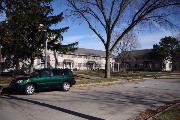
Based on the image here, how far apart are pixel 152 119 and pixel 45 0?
53.8ft

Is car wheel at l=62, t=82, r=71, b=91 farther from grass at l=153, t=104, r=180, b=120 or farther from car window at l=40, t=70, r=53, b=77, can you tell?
grass at l=153, t=104, r=180, b=120

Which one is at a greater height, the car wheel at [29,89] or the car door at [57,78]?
the car door at [57,78]

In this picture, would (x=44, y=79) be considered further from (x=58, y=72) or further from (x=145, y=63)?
(x=145, y=63)

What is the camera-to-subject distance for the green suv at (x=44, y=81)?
1923 cm

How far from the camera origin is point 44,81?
801 inches

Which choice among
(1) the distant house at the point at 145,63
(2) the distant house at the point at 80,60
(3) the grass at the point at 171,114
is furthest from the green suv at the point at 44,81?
(1) the distant house at the point at 145,63

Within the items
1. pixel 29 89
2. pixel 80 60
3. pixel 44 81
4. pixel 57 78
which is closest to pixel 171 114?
pixel 29 89

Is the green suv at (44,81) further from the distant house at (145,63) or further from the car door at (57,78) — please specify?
the distant house at (145,63)

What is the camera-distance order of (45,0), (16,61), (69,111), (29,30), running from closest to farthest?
1. (69,111)
2. (45,0)
3. (29,30)
4. (16,61)

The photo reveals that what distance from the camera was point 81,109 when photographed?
13.2 meters

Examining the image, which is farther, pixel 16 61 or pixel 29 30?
pixel 16 61

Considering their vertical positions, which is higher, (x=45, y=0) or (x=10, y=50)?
(x=45, y=0)

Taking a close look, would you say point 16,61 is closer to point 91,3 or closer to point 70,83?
point 91,3

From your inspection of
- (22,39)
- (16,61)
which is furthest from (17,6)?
(16,61)
